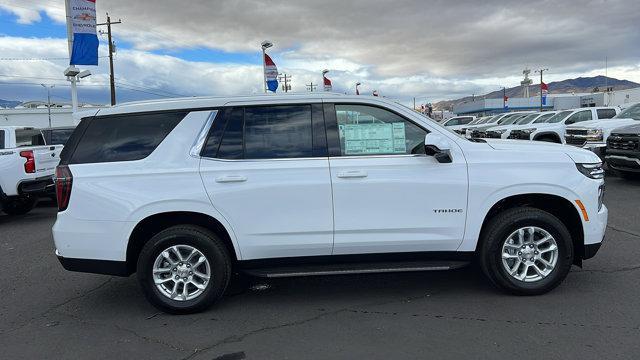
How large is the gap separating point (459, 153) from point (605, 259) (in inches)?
99.9

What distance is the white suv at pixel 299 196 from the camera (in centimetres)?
439

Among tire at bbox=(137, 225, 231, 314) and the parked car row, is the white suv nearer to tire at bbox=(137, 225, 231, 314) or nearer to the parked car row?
tire at bbox=(137, 225, 231, 314)

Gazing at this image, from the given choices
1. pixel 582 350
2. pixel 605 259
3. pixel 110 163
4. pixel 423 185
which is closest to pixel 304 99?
pixel 423 185

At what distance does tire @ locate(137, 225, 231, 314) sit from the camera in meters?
4.42

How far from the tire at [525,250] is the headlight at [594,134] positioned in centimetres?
1009

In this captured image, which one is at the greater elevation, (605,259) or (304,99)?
(304,99)

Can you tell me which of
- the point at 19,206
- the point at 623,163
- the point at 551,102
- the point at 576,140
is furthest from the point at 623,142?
the point at 551,102

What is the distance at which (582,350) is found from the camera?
11.9 feet

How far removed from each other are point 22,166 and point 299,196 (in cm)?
722

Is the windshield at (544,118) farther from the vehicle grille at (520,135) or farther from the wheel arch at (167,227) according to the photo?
the wheel arch at (167,227)

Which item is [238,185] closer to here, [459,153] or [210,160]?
[210,160]

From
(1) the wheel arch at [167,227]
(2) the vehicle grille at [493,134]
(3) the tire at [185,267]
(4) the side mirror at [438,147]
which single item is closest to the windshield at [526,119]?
(2) the vehicle grille at [493,134]

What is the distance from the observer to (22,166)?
30.8ft

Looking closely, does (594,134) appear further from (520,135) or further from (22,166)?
(22,166)
